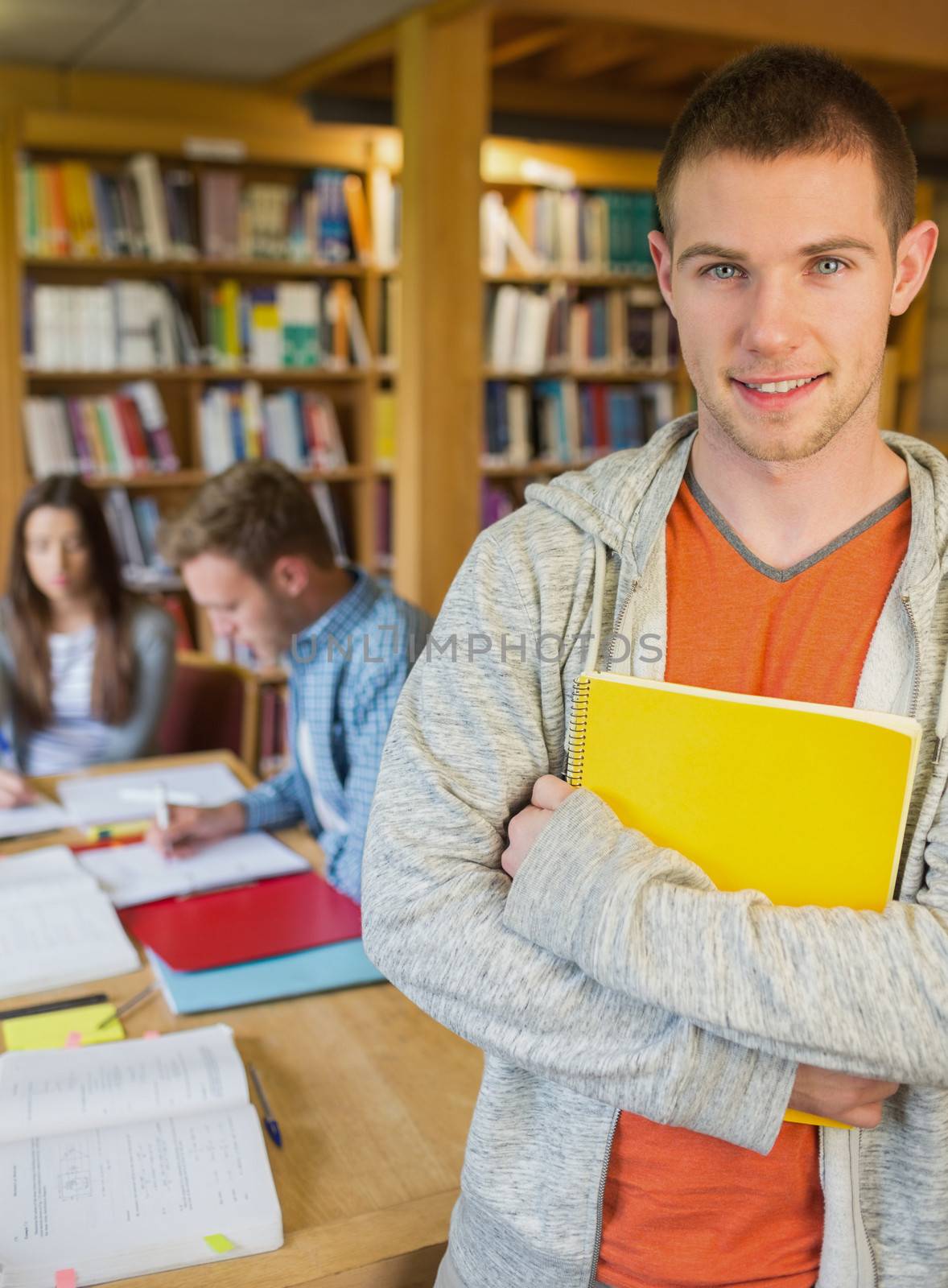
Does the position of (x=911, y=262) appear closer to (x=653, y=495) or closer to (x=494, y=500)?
(x=653, y=495)

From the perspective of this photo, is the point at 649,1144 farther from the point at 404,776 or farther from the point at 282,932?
the point at 282,932

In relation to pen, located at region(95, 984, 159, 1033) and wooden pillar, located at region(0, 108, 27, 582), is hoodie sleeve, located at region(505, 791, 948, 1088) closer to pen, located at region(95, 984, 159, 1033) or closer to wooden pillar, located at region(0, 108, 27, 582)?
pen, located at region(95, 984, 159, 1033)

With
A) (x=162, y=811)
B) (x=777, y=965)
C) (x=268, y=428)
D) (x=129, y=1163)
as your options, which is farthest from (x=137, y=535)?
(x=777, y=965)

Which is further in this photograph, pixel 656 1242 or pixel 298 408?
pixel 298 408

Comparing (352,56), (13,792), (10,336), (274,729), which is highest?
(352,56)

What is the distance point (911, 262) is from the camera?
36.7 inches

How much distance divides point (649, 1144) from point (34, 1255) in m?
0.52

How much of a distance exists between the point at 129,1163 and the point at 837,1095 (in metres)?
0.67

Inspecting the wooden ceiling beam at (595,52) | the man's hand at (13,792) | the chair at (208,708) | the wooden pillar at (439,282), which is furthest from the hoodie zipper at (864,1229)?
the wooden ceiling beam at (595,52)

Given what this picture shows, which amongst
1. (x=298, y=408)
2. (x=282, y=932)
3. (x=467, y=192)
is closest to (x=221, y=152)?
(x=298, y=408)

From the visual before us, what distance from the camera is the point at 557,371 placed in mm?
4988

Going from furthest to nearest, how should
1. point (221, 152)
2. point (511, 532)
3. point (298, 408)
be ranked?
point (298, 408) → point (221, 152) → point (511, 532)

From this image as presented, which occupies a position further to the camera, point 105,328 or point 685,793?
point 105,328

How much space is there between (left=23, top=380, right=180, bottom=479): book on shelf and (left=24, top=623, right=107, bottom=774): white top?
1534mm
